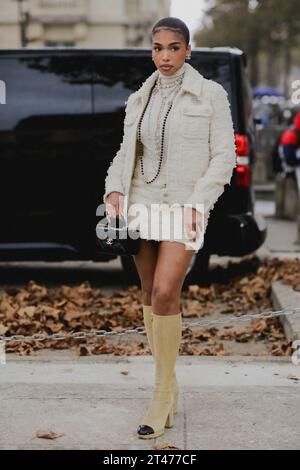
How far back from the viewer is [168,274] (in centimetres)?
423

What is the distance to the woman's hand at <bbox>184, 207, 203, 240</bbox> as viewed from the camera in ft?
13.7

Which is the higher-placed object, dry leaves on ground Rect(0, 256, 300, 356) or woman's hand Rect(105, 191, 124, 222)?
woman's hand Rect(105, 191, 124, 222)

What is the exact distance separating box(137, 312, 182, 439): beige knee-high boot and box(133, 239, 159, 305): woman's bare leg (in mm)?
252

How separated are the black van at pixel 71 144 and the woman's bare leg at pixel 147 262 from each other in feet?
12.1

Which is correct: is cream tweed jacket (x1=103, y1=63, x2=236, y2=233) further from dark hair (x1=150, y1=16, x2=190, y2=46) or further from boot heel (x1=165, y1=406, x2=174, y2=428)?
boot heel (x1=165, y1=406, x2=174, y2=428)

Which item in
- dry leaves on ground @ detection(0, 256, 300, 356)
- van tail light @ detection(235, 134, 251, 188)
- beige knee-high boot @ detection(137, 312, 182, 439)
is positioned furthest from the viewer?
van tail light @ detection(235, 134, 251, 188)

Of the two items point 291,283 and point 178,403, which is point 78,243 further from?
point 178,403

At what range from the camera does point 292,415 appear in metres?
4.64

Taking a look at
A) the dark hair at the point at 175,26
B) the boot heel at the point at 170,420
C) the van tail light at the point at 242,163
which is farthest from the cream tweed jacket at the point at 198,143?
A: the van tail light at the point at 242,163

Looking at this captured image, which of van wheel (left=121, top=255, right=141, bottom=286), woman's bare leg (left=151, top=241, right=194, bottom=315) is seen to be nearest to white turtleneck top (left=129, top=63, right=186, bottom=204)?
woman's bare leg (left=151, top=241, right=194, bottom=315)

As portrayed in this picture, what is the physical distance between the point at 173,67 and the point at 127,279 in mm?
4715

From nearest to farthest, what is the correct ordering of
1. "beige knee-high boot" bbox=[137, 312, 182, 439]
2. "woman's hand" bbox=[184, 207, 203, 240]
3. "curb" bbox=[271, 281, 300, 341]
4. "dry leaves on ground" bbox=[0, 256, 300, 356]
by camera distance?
1. "woman's hand" bbox=[184, 207, 203, 240]
2. "beige knee-high boot" bbox=[137, 312, 182, 439]
3. "curb" bbox=[271, 281, 300, 341]
4. "dry leaves on ground" bbox=[0, 256, 300, 356]

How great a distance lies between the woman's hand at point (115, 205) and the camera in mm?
4457

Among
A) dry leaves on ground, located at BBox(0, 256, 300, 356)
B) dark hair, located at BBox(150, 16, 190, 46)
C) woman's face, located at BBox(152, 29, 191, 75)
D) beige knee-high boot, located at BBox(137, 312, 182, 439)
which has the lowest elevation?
dry leaves on ground, located at BBox(0, 256, 300, 356)
